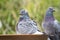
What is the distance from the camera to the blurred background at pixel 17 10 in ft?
6.16

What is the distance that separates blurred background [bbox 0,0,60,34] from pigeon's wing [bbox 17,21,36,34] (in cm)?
58

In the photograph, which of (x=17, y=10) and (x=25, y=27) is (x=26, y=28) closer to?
(x=25, y=27)

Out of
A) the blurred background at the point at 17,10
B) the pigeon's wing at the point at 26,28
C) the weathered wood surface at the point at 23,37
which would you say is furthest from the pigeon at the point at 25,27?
the blurred background at the point at 17,10

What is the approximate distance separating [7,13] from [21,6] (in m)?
0.14

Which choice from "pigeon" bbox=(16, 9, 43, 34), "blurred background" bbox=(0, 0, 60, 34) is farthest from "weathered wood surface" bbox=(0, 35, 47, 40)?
"blurred background" bbox=(0, 0, 60, 34)

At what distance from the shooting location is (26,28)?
48.7 inches

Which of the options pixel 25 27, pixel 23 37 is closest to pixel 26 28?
pixel 25 27

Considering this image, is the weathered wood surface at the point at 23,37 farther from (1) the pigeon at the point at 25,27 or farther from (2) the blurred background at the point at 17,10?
(2) the blurred background at the point at 17,10

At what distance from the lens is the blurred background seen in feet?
6.16

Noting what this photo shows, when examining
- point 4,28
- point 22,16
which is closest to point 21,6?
point 4,28

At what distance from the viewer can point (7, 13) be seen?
6.28ft

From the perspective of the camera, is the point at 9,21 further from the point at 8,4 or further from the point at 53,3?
the point at 53,3

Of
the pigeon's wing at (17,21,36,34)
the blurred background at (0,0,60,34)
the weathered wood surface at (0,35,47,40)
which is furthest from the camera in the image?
the blurred background at (0,0,60,34)

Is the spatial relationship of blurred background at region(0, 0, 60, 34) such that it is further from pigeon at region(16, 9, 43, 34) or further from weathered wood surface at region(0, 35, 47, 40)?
weathered wood surface at region(0, 35, 47, 40)
